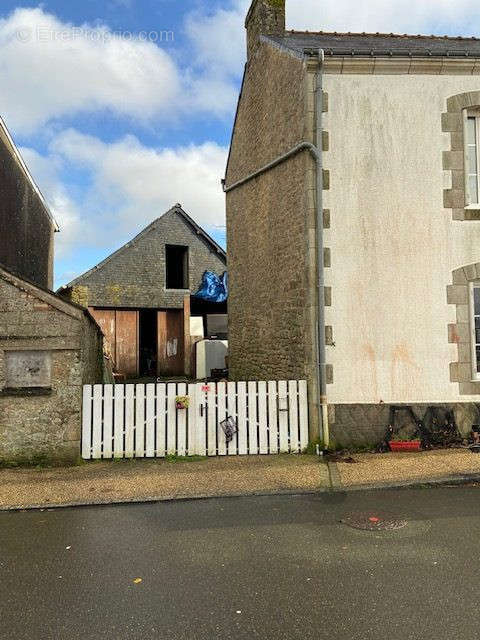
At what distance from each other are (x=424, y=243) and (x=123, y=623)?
25.4 feet

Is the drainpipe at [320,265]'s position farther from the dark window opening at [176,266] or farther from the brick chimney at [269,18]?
the dark window opening at [176,266]

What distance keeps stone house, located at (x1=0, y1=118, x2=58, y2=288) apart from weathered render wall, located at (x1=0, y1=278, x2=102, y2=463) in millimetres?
3475

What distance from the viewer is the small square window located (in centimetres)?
780

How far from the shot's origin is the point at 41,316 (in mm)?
7898

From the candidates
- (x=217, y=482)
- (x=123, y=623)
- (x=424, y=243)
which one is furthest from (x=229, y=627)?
(x=424, y=243)

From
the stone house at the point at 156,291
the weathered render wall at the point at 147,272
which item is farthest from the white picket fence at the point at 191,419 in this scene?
the weathered render wall at the point at 147,272

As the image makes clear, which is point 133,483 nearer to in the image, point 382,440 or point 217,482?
point 217,482

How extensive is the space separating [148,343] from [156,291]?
3.10 m

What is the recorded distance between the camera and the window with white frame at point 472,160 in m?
9.27

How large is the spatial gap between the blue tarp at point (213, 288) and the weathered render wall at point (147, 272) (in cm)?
38

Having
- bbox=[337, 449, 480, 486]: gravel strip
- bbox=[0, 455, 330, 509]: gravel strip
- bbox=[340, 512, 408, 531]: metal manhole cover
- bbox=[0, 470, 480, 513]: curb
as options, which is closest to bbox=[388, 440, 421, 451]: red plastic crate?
bbox=[337, 449, 480, 486]: gravel strip

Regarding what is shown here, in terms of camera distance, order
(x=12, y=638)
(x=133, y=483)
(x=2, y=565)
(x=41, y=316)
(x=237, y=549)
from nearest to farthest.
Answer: (x=12, y=638), (x=2, y=565), (x=237, y=549), (x=133, y=483), (x=41, y=316)

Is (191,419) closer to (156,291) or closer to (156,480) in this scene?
(156,480)

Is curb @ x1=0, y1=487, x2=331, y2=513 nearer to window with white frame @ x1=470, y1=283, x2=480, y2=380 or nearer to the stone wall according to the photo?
the stone wall
